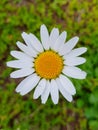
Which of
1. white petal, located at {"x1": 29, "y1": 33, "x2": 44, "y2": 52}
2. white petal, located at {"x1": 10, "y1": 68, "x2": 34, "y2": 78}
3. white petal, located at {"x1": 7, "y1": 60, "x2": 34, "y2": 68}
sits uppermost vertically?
white petal, located at {"x1": 29, "y1": 33, "x2": 44, "y2": 52}

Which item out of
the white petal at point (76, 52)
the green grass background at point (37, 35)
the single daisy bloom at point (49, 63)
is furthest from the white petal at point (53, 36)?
the green grass background at point (37, 35)

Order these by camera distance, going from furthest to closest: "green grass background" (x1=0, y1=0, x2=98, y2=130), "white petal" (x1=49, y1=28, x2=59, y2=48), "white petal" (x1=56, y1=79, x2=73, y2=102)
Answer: "green grass background" (x1=0, y1=0, x2=98, y2=130) < "white petal" (x1=56, y1=79, x2=73, y2=102) < "white petal" (x1=49, y1=28, x2=59, y2=48)

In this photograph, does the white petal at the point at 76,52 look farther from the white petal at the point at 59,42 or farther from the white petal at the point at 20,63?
the white petal at the point at 20,63

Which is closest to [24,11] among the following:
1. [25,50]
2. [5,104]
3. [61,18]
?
[61,18]

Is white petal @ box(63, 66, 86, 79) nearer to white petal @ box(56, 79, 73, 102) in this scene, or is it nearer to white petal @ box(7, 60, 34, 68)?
white petal @ box(56, 79, 73, 102)

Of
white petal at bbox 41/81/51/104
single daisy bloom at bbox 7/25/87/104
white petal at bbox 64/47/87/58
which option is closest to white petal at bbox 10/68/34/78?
single daisy bloom at bbox 7/25/87/104

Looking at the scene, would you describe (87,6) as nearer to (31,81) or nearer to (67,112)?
(67,112)
